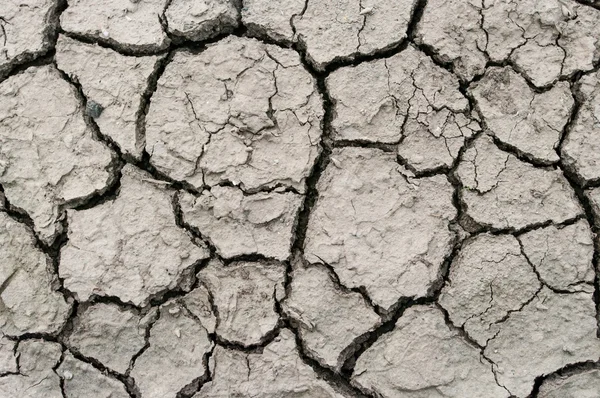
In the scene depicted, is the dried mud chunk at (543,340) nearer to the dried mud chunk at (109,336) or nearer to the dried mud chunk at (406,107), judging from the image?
the dried mud chunk at (406,107)

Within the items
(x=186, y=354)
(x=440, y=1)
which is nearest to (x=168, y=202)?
(x=186, y=354)

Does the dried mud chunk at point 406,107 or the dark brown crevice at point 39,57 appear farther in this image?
the dark brown crevice at point 39,57

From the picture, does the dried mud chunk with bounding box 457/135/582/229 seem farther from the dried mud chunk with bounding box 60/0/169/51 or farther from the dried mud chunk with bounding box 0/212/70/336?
the dried mud chunk with bounding box 0/212/70/336

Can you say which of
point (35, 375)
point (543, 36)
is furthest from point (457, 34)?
point (35, 375)

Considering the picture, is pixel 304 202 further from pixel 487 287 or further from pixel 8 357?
pixel 8 357

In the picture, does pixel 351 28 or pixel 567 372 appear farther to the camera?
pixel 351 28

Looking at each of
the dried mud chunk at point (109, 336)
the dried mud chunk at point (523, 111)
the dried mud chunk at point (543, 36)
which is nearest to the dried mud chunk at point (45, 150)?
the dried mud chunk at point (109, 336)

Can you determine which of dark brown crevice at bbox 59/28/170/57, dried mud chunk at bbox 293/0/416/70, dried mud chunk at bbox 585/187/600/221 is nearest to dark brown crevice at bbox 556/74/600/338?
dried mud chunk at bbox 585/187/600/221
